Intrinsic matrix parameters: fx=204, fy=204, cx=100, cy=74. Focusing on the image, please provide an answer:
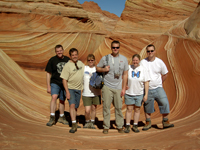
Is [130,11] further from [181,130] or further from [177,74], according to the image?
[181,130]

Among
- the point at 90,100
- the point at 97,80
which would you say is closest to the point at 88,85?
the point at 90,100

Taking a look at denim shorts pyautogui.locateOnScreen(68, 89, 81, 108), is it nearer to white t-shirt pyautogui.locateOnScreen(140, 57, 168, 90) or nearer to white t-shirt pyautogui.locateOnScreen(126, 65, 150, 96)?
white t-shirt pyautogui.locateOnScreen(126, 65, 150, 96)

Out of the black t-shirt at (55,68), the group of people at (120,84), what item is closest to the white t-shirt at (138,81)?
the group of people at (120,84)

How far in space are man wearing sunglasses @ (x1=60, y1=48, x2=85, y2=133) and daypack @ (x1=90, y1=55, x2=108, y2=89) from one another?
0.26 metres

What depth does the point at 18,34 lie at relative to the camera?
9180 mm

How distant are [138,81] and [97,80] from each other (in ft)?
2.08

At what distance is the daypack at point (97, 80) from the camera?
10.1 ft

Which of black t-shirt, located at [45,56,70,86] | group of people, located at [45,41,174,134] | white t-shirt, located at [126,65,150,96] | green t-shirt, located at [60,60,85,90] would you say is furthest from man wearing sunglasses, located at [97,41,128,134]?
black t-shirt, located at [45,56,70,86]

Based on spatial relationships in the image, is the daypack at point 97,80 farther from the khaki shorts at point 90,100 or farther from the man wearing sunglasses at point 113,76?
the khaki shorts at point 90,100

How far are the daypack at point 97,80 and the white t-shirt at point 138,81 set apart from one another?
445 millimetres

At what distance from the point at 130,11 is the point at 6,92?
261 inches

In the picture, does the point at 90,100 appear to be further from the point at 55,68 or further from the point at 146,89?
the point at 146,89

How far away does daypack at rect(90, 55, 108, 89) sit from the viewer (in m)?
→ 3.06

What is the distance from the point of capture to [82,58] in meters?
10.5
